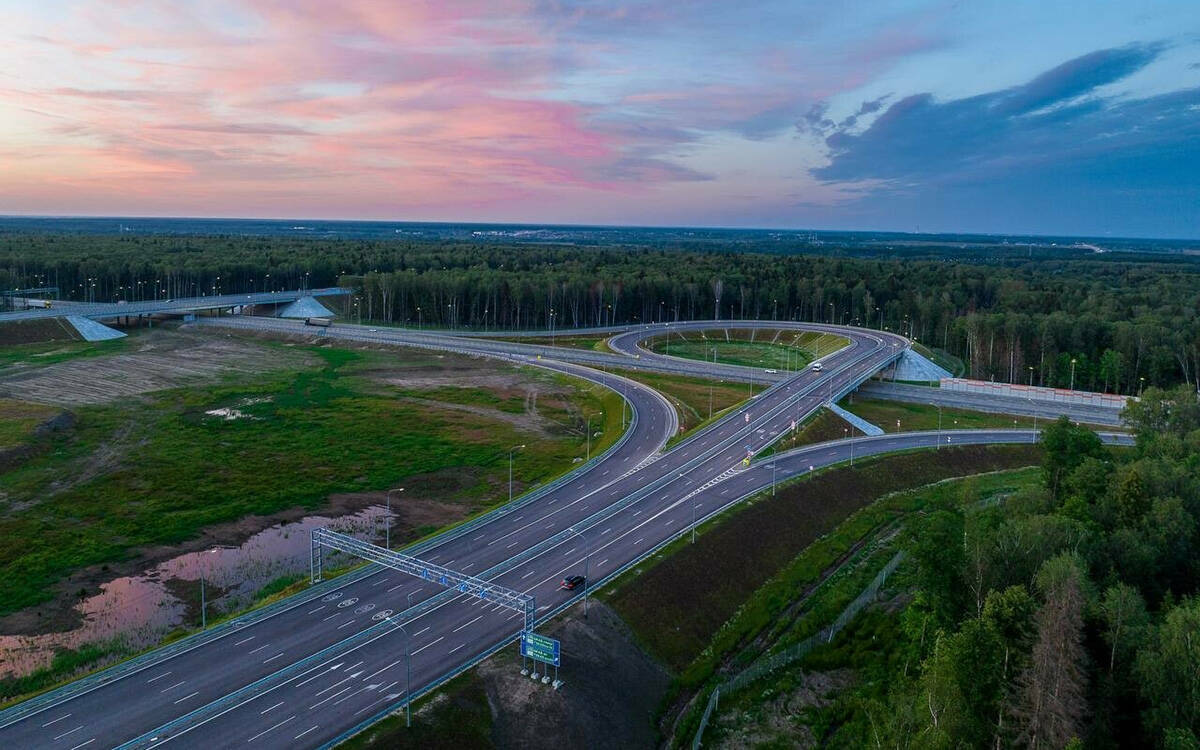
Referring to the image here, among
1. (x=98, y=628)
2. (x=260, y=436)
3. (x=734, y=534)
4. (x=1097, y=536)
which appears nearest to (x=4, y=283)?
(x=260, y=436)

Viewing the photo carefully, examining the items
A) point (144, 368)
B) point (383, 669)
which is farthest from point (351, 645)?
point (144, 368)

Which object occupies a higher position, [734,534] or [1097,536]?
[1097,536]

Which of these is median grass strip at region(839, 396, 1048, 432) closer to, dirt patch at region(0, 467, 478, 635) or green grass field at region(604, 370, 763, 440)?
green grass field at region(604, 370, 763, 440)

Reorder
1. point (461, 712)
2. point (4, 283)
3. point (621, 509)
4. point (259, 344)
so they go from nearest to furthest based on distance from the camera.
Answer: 1. point (461, 712)
2. point (621, 509)
3. point (259, 344)
4. point (4, 283)

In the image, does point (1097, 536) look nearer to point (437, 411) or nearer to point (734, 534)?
point (734, 534)

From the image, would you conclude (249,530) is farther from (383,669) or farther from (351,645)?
(383,669)

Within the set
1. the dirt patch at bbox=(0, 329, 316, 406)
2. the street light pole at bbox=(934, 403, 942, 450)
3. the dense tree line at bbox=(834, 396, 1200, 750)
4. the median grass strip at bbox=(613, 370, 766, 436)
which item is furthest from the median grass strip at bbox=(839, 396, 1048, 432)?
the dirt patch at bbox=(0, 329, 316, 406)

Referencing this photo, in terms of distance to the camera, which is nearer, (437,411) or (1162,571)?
(1162,571)
